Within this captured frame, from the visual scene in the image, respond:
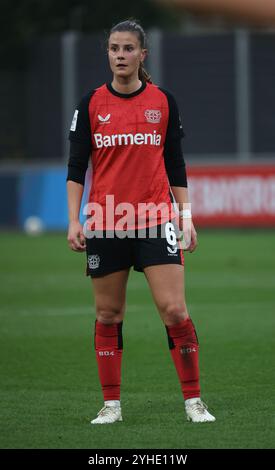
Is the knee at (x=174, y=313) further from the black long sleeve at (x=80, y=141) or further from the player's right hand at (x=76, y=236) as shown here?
Answer: the black long sleeve at (x=80, y=141)

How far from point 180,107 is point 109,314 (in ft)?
80.9

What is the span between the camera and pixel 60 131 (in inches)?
1312

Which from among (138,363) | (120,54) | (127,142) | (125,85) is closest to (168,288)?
(127,142)

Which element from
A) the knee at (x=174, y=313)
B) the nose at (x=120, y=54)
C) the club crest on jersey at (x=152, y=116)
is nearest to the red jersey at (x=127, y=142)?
the club crest on jersey at (x=152, y=116)

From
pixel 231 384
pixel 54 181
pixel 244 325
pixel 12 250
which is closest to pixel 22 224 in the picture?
pixel 54 181

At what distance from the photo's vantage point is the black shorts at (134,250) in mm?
7203

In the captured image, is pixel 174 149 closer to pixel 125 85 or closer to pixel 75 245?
pixel 125 85

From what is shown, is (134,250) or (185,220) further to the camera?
(185,220)

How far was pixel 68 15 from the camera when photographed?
4172 centimetres

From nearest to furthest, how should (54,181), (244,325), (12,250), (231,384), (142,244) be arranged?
(142,244)
(231,384)
(244,325)
(12,250)
(54,181)

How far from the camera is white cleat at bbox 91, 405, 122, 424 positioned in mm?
7254

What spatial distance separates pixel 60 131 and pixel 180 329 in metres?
26.3

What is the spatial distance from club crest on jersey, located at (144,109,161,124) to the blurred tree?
31627mm
